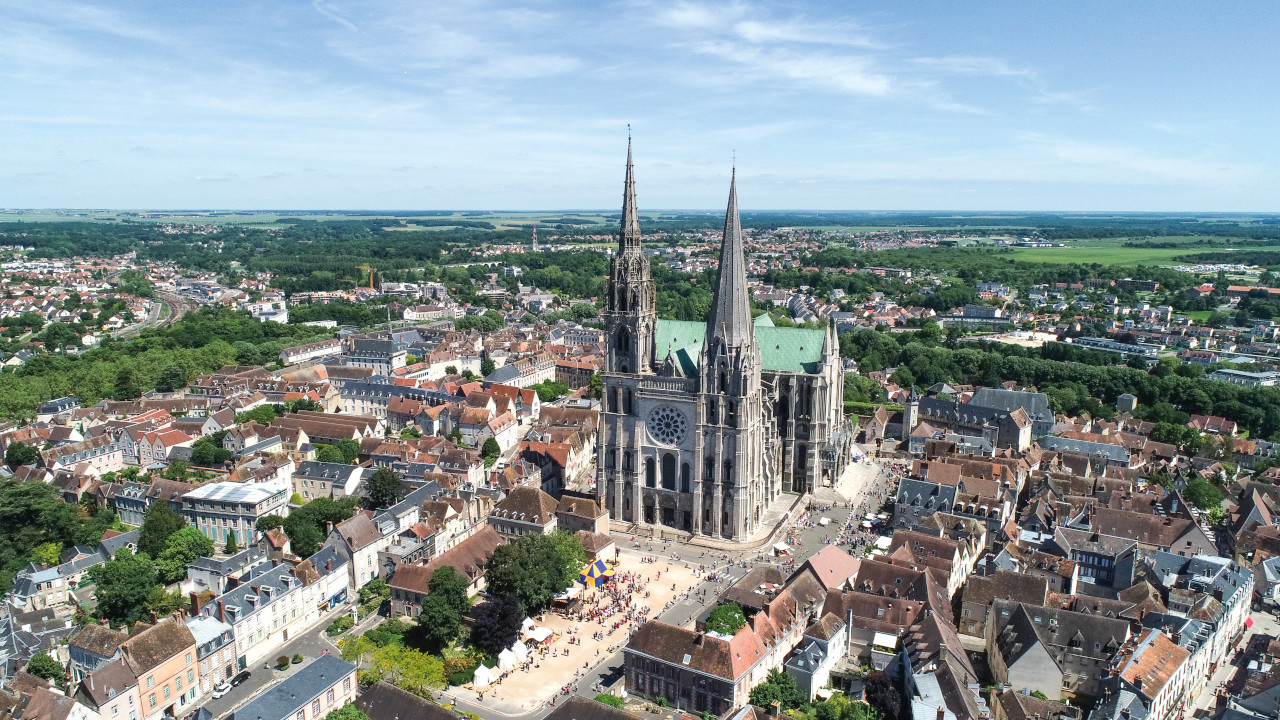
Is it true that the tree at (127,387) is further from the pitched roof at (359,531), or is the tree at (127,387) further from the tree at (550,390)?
the pitched roof at (359,531)

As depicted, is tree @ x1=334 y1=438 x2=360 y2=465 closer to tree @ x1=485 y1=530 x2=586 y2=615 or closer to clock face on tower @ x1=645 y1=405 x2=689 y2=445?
tree @ x1=485 y1=530 x2=586 y2=615

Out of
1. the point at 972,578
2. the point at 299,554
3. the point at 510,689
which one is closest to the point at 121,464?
the point at 299,554

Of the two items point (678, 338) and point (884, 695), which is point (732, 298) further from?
point (884, 695)

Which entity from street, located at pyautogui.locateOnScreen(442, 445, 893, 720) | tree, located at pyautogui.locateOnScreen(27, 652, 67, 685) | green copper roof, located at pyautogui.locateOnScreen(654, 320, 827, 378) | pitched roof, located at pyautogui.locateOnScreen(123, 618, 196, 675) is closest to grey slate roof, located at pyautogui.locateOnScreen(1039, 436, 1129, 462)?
street, located at pyautogui.locateOnScreen(442, 445, 893, 720)

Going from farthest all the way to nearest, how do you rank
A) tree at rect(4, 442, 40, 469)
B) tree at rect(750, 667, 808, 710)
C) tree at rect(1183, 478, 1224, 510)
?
tree at rect(4, 442, 40, 469)
tree at rect(1183, 478, 1224, 510)
tree at rect(750, 667, 808, 710)

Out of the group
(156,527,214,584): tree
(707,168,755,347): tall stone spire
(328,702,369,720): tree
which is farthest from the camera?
(707,168,755,347): tall stone spire

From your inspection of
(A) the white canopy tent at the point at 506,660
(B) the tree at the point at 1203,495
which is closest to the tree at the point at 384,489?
(A) the white canopy tent at the point at 506,660

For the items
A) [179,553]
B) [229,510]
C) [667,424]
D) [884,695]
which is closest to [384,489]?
[229,510]
